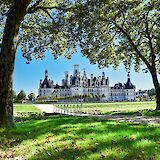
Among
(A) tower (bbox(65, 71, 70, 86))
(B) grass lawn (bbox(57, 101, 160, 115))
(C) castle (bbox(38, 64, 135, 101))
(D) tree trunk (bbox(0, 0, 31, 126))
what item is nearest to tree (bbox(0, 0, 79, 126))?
(D) tree trunk (bbox(0, 0, 31, 126))

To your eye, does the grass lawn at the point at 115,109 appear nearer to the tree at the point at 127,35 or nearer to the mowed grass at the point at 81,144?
the tree at the point at 127,35

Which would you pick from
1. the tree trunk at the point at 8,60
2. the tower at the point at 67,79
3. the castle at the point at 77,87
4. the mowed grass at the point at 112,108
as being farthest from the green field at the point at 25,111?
the tower at the point at 67,79

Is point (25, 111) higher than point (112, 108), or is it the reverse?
point (112, 108)

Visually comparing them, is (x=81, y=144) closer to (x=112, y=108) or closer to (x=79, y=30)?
(x=79, y=30)

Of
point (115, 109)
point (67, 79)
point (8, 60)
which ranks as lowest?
point (115, 109)

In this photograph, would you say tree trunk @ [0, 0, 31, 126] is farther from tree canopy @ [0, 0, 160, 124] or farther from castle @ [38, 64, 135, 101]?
castle @ [38, 64, 135, 101]

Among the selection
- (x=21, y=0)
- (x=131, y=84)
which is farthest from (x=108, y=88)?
(x=21, y=0)

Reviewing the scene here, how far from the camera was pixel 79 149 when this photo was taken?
26.7ft

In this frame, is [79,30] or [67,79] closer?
[79,30]

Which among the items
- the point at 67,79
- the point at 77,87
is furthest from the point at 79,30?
the point at 67,79

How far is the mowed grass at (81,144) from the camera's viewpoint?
298 inches

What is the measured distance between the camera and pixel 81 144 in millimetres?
8586

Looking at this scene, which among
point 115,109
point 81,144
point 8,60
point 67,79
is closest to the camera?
point 81,144

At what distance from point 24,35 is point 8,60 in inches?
478
